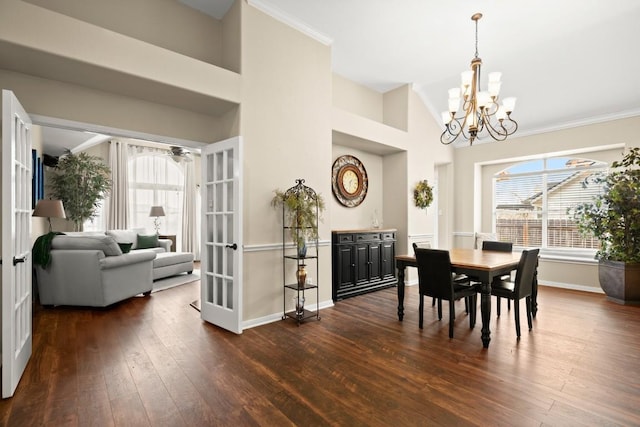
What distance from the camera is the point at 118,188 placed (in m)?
7.29

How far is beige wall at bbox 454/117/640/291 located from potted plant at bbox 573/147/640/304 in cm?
51

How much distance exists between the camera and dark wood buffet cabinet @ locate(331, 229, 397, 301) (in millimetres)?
4637

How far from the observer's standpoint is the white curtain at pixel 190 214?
844cm

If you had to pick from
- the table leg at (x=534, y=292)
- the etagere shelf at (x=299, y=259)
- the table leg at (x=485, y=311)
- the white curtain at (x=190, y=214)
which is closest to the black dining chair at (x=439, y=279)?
the table leg at (x=485, y=311)

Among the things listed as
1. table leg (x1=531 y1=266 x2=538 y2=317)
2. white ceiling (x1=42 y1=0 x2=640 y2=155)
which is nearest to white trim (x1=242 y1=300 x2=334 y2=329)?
table leg (x1=531 y1=266 x2=538 y2=317)

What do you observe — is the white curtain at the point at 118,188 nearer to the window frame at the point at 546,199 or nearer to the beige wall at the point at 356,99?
the beige wall at the point at 356,99

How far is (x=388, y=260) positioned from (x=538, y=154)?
136 inches

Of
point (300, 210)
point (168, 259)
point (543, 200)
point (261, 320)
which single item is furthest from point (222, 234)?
point (543, 200)

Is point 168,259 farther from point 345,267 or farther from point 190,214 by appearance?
point 345,267

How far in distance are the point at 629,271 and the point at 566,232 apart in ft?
4.76

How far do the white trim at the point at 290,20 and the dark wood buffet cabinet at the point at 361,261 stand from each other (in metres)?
2.71

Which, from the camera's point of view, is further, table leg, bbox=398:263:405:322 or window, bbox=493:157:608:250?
window, bbox=493:157:608:250

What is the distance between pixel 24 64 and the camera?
256 cm

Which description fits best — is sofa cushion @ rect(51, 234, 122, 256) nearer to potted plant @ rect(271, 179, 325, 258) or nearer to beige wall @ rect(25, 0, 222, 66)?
potted plant @ rect(271, 179, 325, 258)
